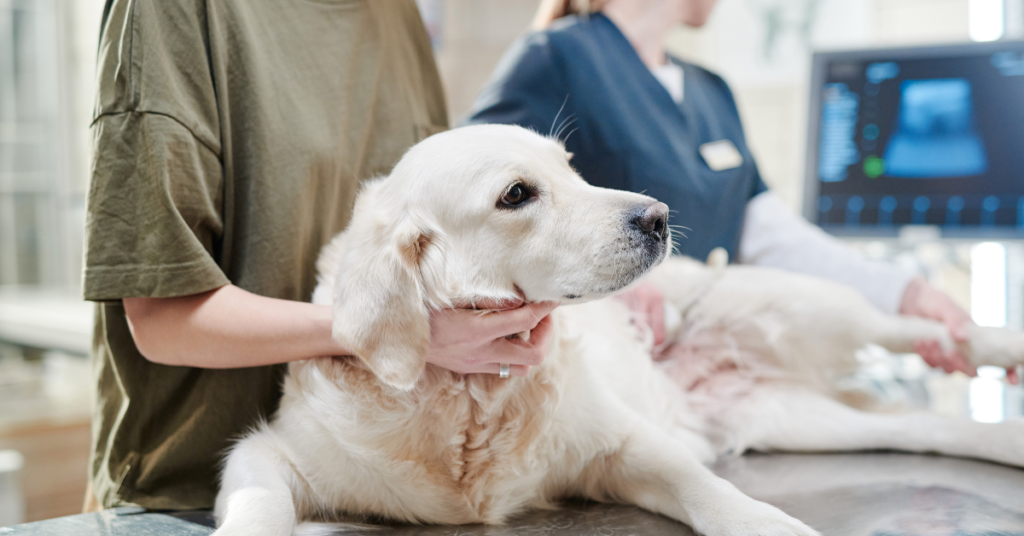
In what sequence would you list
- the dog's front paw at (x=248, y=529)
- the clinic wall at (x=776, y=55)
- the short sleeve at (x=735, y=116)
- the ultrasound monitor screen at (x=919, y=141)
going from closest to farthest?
the dog's front paw at (x=248, y=529) → the short sleeve at (x=735, y=116) → the ultrasound monitor screen at (x=919, y=141) → the clinic wall at (x=776, y=55)

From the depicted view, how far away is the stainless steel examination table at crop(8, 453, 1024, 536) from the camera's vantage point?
0.77 m

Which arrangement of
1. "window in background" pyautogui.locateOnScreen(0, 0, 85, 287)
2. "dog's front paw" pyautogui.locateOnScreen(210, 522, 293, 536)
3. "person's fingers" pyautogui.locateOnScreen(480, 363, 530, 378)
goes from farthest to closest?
"window in background" pyautogui.locateOnScreen(0, 0, 85, 287), "person's fingers" pyautogui.locateOnScreen(480, 363, 530, 378), "dog's front paw" pyautogui.locateOnScreen(210, 522, 293, 536)

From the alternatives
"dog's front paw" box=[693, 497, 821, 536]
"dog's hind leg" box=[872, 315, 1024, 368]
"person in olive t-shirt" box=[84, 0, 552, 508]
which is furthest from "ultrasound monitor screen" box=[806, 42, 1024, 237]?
"dog's front paw" box=[693, 497, 821, 536]

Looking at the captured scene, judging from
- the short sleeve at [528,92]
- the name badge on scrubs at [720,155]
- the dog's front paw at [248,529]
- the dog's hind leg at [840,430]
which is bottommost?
the dog's hind leg at [840,430]

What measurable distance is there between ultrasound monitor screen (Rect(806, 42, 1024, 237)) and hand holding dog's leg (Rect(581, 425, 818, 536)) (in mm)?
1454

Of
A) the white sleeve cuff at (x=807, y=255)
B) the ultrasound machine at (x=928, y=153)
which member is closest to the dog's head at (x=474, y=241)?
the white sleeve cuff at (x=807, y=255)

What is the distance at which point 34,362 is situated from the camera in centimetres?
268

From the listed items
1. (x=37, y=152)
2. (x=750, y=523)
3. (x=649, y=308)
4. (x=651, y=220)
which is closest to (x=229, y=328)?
(x=651, y=220)

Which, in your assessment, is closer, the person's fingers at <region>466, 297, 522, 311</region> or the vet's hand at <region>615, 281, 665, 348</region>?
the person's fingers at <region>466, 297, 522, 311</region>

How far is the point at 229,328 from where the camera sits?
2.63 feet

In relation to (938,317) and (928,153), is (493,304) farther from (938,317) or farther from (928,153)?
(928,153)

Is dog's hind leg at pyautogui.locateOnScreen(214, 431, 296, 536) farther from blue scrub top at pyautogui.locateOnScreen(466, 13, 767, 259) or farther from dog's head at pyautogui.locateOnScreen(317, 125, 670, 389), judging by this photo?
blue scrub top at pyautogui.locateOnScreen(466, 13, 767, 259)

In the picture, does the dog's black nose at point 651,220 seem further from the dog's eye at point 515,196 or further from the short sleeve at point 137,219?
the short sleeve at point 137,219

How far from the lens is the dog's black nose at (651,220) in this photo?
74cm
